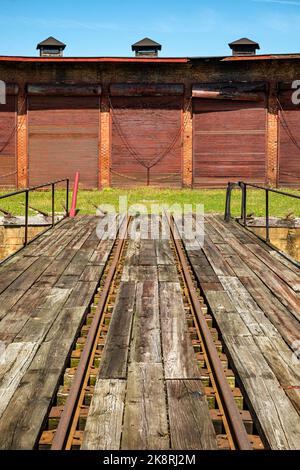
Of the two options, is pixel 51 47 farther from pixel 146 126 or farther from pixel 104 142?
pixel 146 126

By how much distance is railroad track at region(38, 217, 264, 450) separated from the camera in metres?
2.79

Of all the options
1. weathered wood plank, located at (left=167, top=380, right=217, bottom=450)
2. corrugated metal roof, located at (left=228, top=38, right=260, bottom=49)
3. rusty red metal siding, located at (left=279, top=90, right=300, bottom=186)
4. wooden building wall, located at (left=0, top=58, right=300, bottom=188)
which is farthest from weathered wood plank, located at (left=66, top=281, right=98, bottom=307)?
corrugated metal roof, located at (left=228, top=38, right=260, bottom=49)

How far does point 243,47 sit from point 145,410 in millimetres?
27099

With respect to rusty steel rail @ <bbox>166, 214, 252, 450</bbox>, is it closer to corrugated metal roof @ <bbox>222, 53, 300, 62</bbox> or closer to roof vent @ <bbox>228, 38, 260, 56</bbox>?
corrugated metal roof @ <bbox>222, 53, 300, 62</bbox>

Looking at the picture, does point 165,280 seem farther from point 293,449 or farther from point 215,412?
point 293,449

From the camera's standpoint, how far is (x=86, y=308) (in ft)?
17.0

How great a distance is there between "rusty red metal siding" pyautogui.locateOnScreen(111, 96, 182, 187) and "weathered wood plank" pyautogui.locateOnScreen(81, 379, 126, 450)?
20266 millimetres

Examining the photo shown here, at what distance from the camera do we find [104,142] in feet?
75.2

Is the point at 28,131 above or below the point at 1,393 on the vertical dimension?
above

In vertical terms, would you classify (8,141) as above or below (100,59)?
below

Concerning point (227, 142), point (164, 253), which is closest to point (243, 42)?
point (227, 142)

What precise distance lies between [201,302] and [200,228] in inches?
240

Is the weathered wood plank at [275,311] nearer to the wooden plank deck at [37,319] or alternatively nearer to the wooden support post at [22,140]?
the wooden plank deck at [37,319]
